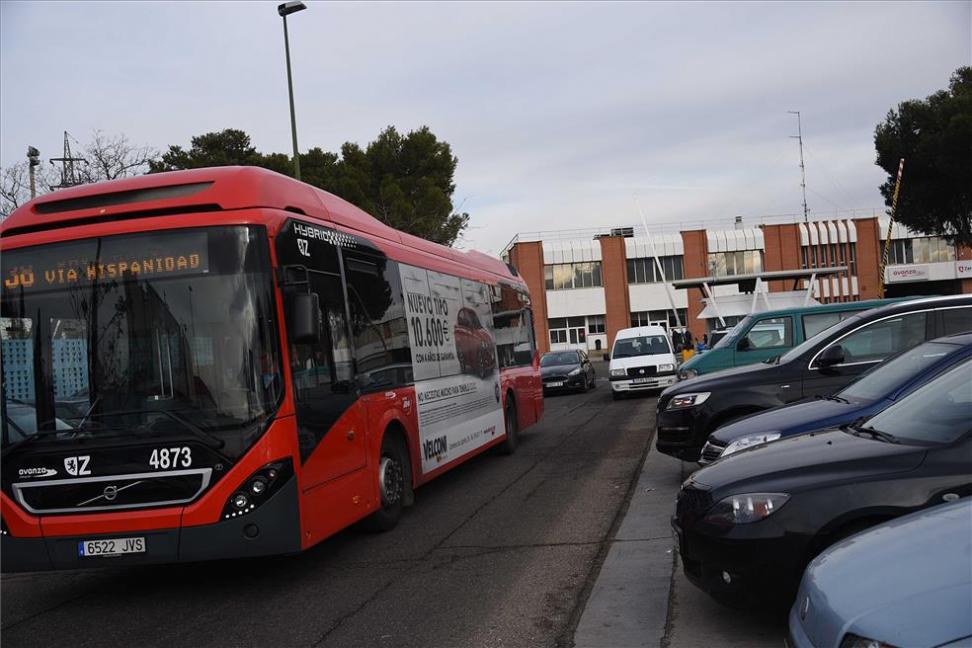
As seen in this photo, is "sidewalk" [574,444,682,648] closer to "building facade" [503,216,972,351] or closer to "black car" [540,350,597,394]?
"black car" [540,350,597,394]

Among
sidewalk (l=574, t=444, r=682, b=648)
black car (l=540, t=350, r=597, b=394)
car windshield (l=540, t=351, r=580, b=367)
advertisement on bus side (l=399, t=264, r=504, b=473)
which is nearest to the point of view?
sidewalk (l=574, t=444, r=682, b=648)

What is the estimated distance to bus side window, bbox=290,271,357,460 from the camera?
6398 mm

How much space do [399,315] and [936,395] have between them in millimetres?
5346

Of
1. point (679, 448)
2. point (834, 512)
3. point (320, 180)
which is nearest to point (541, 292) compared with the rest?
point (320, 180)

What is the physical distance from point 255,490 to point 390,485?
2.36m

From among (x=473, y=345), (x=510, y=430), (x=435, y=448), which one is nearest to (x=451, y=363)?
(x=473, y=345)

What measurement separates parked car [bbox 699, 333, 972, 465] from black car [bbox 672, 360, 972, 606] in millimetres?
1278

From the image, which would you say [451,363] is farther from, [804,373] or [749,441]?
[749,441]

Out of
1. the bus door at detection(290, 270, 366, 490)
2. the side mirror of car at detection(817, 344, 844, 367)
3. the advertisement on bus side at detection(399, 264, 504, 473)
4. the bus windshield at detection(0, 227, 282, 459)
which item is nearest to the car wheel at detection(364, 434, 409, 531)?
the bus door at detection(290, 270, 366, 490)

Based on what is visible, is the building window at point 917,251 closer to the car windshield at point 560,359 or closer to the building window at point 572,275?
the building window at point 572,275

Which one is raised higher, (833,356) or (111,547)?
(833,356)

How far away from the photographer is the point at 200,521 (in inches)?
231

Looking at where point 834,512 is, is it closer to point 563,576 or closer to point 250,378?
point 563,576

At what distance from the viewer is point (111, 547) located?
5.93 m
